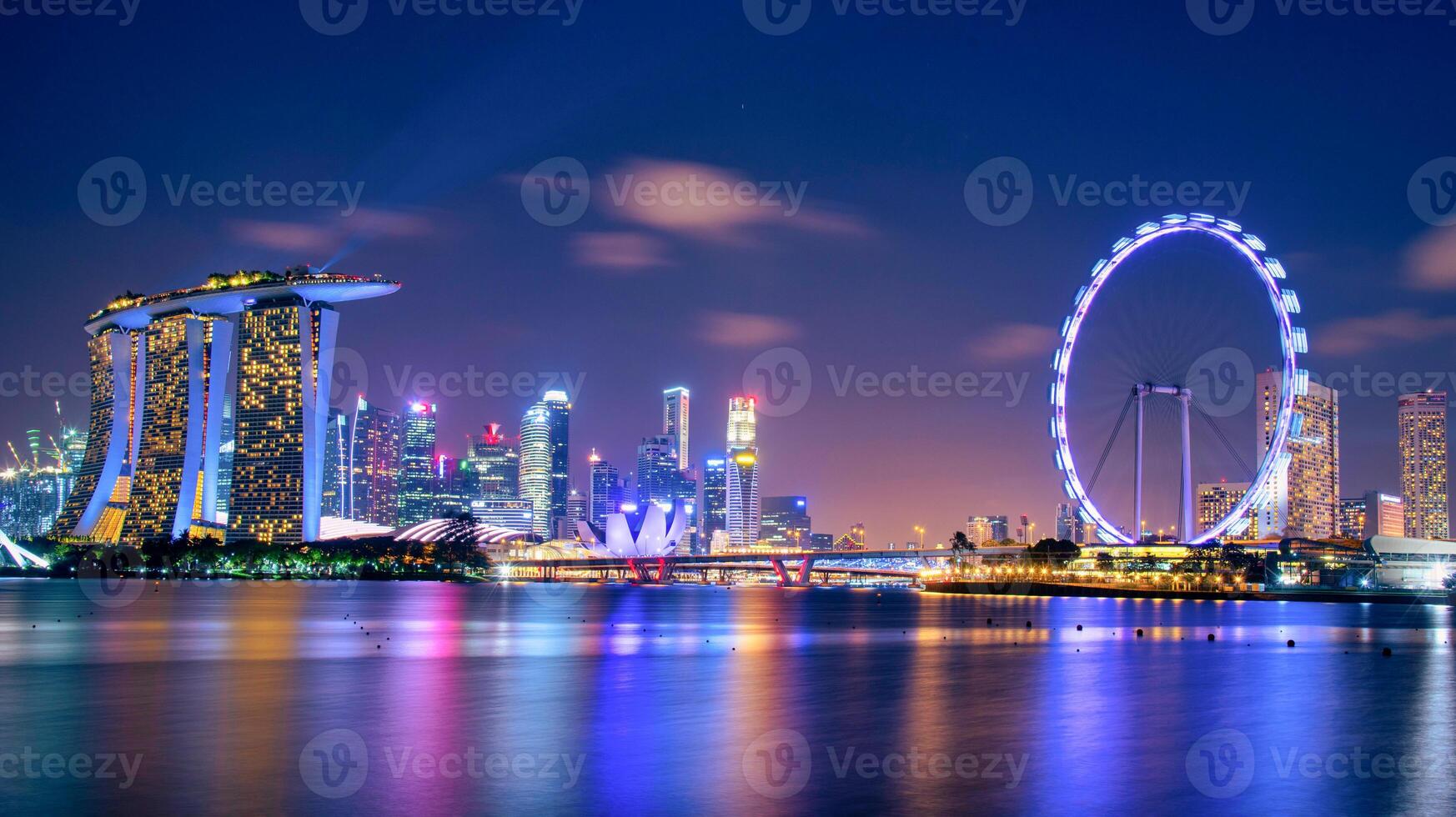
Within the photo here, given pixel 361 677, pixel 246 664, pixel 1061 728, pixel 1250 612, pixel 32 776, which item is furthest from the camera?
pixel 1250 612

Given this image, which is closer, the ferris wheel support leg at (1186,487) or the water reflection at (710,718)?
the water reflection at (710,718)

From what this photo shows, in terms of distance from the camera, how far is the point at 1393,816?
23484 millimetres

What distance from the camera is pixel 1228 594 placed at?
186875 mm

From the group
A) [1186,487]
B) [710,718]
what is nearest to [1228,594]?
[1186,487]

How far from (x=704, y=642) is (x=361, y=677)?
26510 millimetres

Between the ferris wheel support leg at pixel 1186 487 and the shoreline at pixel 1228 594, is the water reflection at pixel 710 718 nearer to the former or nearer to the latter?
the ferris wheel support leg at pixel 1186 487

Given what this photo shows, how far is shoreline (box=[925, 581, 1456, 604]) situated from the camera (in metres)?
175

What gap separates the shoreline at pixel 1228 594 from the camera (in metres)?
175

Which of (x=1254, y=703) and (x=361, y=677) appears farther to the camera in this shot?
(x=361, y=677)

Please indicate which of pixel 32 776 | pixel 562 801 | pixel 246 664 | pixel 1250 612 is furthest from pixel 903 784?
pixel 1250 612

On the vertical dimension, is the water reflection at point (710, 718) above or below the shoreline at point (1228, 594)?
above

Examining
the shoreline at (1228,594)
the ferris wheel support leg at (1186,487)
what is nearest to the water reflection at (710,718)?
the ferris wheel support leg at (1186,487)

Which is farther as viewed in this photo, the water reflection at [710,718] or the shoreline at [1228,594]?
the shoreline at [1228,594]

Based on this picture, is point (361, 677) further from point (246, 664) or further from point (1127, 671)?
point (1127, 671)
